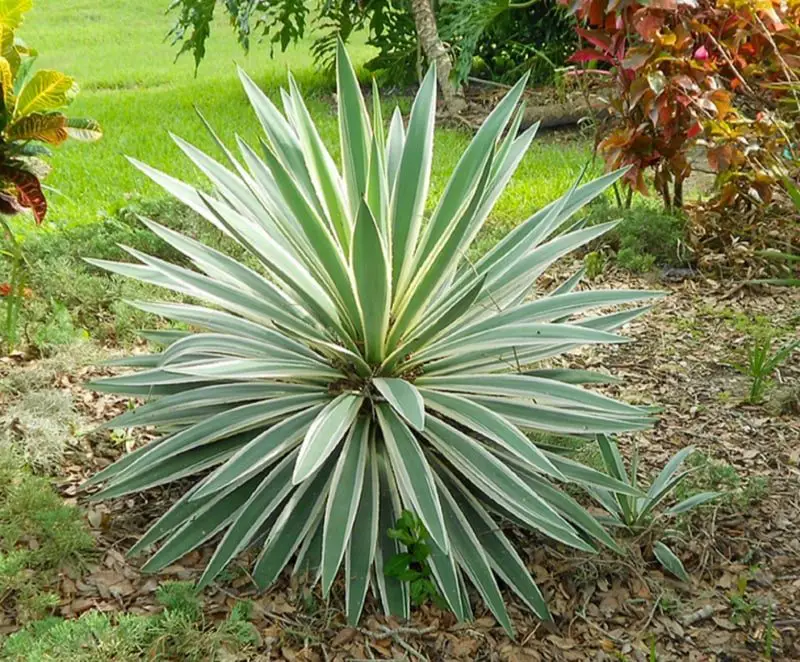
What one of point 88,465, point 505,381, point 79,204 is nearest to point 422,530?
point 505,381

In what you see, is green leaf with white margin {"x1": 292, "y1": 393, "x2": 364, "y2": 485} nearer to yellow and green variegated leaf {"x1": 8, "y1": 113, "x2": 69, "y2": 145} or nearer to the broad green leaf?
the broad green leaf

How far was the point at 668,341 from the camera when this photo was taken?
3.52 meters

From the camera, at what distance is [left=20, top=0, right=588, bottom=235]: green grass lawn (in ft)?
17.9

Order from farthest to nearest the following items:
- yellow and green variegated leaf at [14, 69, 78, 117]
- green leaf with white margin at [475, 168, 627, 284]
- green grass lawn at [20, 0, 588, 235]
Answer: green grass lawn at [20, 0, 588, 235]
yellow and green variegated leaf at [14, 69, 78, 117]
green leaf with white margin at [475, 168, 627, 284]

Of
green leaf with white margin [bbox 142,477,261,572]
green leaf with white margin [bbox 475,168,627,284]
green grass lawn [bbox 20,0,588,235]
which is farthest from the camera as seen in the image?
green grass lawn [bbox 20,0,588,235]

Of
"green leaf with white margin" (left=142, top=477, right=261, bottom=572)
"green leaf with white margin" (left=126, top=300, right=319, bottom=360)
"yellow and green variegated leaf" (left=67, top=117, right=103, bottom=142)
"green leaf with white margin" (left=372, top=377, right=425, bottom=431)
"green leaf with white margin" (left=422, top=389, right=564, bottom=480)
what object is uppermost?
"yellow and green variegated leaf" (left=67, top=117, right=103, bottom=142)

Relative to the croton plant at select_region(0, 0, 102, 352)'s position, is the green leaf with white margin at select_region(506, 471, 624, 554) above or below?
below

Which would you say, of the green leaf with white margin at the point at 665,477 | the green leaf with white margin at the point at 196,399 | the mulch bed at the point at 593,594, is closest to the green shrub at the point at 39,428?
the mulch bed at the point at 593,594

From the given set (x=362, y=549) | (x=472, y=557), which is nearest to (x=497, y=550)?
(x=472, y=557)

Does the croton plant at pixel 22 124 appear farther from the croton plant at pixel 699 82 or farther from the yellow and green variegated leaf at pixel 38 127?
the croton plant at pixel 699 82

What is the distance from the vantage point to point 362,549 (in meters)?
2.09

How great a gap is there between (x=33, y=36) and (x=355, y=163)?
1243cm

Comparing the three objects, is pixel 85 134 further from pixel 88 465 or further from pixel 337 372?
pixel 337 372

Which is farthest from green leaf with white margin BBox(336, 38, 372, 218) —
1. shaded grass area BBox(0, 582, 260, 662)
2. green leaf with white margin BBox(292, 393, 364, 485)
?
shaded grass area BBox(0, 582, 260, 662)
